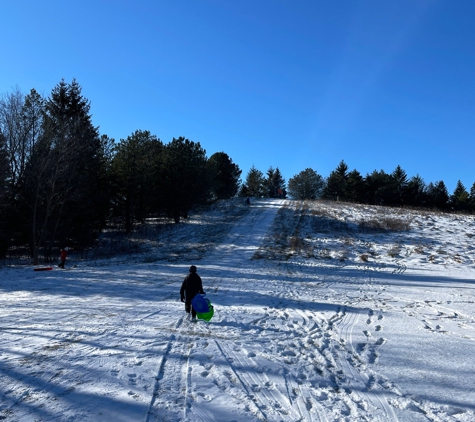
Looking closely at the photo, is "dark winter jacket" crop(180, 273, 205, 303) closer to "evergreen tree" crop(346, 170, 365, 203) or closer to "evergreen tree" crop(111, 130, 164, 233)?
"evergreen tree" crop(111, 130, 164, 233)

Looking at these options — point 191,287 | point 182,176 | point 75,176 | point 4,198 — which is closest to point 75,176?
point 75,176

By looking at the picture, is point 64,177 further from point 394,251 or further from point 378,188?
point 378,188

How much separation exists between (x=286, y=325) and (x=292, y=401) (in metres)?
3.93

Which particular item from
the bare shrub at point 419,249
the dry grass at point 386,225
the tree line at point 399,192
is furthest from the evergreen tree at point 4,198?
the tree line at point 399,192

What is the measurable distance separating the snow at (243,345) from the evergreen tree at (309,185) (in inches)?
2409

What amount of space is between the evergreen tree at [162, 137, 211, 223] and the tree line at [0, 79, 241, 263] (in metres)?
0.09

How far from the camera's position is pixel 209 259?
72.1 ft

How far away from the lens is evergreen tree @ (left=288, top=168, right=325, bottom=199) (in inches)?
3130

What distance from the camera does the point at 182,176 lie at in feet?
111

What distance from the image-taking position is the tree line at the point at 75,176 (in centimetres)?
2336

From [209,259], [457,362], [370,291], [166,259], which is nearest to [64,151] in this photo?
[166,259]

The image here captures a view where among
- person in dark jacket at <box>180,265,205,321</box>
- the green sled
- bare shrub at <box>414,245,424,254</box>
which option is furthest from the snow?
bare shrub at <box>414,245,424,254</box>

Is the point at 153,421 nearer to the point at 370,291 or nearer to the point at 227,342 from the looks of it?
A: the point at 227,342

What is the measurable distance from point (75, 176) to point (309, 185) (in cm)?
6060
